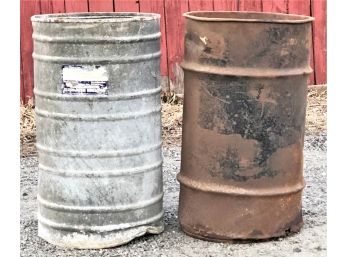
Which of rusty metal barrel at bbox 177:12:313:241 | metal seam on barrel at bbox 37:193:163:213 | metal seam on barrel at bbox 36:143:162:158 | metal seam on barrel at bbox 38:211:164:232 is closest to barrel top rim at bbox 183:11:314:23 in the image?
rusty metal barrel at bbox 177:12:313:241

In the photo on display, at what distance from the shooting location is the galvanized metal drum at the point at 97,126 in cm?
412

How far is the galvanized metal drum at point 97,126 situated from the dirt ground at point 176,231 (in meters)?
0.09

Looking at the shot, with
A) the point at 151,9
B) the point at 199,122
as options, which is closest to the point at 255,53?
the point at 199,122

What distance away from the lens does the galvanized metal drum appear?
4121mm

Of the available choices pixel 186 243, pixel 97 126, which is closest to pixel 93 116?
pixel 97 126

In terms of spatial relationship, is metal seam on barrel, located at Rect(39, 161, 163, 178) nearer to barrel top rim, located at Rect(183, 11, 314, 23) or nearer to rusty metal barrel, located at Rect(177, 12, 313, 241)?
rusty metal barrel, located at Rect(177, 12, 313, 241)

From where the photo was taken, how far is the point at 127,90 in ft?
13.7

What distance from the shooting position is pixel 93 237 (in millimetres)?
4320

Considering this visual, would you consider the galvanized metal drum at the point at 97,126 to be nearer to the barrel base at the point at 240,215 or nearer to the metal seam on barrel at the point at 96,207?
the metal seam on barrel at the point at 96,207

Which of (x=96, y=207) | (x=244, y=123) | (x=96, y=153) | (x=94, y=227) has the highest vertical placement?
(x=244, y=123)

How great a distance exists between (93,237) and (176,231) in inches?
21.0

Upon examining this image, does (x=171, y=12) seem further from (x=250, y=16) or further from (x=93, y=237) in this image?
(x=93, y=237)

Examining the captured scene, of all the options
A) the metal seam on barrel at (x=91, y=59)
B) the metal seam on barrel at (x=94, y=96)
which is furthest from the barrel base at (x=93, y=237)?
the metal seam on barrel at (x=91, y=59)

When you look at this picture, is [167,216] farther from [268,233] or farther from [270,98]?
[270,98]
